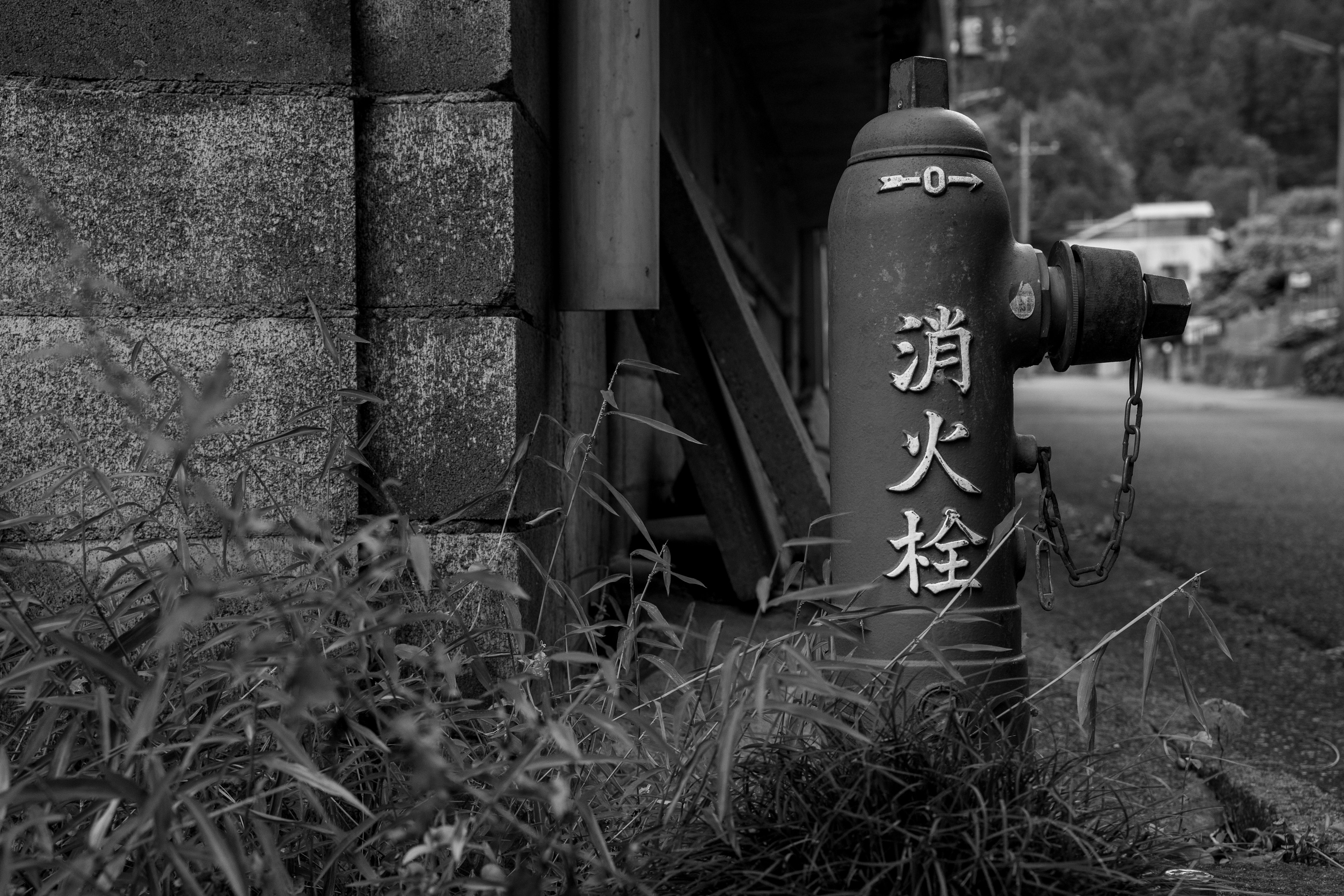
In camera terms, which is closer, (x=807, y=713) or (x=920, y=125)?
(x=807, y=713)

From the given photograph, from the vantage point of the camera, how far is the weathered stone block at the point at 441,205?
79.0 inches

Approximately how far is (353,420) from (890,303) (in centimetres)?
95

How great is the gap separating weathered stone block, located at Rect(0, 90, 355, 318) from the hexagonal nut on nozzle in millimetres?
1417

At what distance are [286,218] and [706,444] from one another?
1.24 metres

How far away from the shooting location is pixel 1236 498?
278 inches

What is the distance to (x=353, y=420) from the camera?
2.03m

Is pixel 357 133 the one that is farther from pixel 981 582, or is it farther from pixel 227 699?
pixel 981 582

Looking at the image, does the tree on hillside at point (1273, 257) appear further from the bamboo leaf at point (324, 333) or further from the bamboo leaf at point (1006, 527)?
the bamboo leaf at point (324, 333)

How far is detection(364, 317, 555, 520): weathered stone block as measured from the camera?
2016mm

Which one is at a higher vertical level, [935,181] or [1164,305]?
[935,181]

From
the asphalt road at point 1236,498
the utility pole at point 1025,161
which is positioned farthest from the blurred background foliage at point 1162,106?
the asphalt road at point 1236,498

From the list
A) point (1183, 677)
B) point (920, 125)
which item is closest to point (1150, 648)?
point (1183, 677)

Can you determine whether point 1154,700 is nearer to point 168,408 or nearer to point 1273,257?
point 168,408

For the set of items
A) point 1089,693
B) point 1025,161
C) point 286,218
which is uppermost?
point 1025,161
